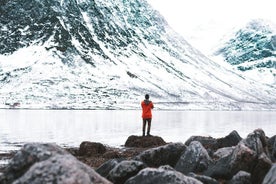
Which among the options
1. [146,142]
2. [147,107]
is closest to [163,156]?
[146,142]

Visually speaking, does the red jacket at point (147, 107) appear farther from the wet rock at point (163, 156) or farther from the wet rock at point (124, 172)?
the wet rock at point (124, 172)

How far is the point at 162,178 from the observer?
10820 mm

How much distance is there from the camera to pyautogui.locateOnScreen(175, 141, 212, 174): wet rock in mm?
15617

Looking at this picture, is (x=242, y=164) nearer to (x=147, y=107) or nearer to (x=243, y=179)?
(x=243, y=179)

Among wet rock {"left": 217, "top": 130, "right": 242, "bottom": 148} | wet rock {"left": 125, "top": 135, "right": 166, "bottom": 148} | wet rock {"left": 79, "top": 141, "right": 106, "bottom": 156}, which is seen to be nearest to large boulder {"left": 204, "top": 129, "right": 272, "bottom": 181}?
wet rock {"left": 79, "top": 141, "right": 106, "bottom": 156}

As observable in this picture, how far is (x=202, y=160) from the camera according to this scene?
1583 centimetres

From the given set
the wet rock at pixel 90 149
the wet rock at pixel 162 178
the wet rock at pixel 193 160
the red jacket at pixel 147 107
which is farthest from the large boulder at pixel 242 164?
the red jacket at pixel 147 107

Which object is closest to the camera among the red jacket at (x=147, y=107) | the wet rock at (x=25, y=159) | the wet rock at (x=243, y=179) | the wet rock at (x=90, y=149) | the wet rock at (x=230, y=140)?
the wet rock at (x=25, y=159)

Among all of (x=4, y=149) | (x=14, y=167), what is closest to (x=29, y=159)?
(x=14, y=167)

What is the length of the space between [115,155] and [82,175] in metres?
13.5

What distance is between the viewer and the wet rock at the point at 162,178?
10618mm

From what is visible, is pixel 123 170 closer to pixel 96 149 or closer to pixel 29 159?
pixel 29 159

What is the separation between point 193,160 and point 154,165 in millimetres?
1610

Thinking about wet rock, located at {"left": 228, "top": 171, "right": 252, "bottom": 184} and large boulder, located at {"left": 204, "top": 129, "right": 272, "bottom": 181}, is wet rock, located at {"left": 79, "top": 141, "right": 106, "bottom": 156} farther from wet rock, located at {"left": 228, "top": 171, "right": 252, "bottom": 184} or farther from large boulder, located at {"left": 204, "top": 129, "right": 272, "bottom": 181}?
wet rock, located at {"left": 228, "top": 171, "right": 252, "bottom": 184}
